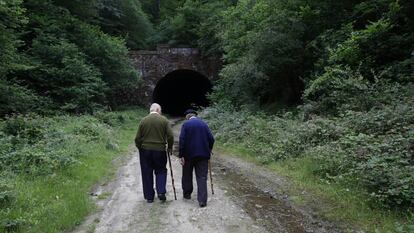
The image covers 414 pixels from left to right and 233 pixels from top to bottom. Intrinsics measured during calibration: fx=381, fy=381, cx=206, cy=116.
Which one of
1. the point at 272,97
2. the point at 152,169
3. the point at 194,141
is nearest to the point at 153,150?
the point at 152,169

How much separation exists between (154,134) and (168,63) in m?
24.0

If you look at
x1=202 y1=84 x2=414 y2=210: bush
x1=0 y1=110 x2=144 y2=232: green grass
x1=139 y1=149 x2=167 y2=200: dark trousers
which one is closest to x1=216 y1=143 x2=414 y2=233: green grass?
x1=202 y1=84 x2=414 y2=210: bush

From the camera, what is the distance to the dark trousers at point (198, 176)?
7220mm

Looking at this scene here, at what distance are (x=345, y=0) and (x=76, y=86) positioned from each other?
46.6 feet

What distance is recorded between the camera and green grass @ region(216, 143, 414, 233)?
18.9 ft

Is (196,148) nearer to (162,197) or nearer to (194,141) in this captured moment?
(194,141)

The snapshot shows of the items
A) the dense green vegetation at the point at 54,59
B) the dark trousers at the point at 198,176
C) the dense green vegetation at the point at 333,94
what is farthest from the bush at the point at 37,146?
the dense green vegetation at the point at 333,94

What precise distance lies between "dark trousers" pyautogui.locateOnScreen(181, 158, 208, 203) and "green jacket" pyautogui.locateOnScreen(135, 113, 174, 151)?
61 cm

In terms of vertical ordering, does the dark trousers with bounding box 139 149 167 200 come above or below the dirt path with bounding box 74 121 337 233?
above

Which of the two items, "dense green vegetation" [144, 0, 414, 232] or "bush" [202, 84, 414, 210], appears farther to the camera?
"dense green vegetation" [144, 0, 414, 232]

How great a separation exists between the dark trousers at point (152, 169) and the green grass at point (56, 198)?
3.58 feet

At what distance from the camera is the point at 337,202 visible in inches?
275

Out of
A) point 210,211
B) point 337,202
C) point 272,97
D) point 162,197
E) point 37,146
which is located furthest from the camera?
point 272,97

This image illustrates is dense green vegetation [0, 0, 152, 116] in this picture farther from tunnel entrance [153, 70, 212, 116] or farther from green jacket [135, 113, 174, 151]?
tunnel entrance [153, 70, 212, 116]
